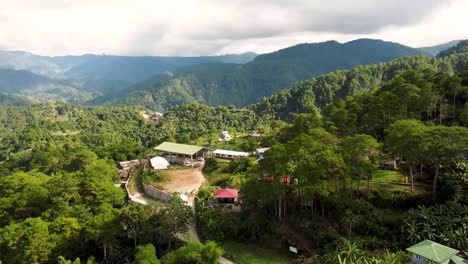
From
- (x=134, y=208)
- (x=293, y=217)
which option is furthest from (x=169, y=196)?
(x=293, y=217)

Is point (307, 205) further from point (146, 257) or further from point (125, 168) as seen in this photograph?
point (125, 168)

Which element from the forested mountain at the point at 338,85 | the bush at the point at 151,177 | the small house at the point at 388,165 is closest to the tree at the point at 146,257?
the bush at the point at 151,177

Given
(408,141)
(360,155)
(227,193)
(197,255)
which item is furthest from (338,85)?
(197,255)

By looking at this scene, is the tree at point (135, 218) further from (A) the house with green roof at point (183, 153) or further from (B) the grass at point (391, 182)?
(B) the grass at point (391, 182)

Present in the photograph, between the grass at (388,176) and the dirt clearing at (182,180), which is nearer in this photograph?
the grass at (388,176)

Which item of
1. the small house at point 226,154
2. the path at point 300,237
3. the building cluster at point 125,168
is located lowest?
the building cluster at point 125,168
